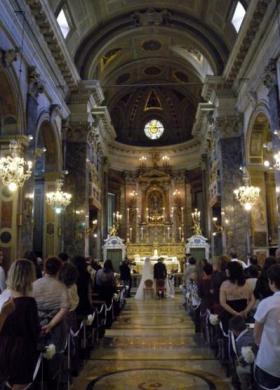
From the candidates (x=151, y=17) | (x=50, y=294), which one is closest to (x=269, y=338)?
(x=50, y=294)

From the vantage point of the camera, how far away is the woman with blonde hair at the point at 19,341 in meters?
2.94

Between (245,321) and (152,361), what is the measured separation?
1853 mm

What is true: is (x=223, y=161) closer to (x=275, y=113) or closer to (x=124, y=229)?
(x=275, y=113)

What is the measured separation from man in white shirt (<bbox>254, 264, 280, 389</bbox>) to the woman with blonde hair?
65.4 inches

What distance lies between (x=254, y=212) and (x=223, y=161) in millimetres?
2525

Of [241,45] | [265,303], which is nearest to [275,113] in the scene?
[241,45]

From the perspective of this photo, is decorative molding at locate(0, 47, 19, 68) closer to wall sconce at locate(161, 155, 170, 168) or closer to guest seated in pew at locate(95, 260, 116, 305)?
guest seated in pew at locate(95, 260, 116, 305)

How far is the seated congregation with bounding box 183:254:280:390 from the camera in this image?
2.96 m

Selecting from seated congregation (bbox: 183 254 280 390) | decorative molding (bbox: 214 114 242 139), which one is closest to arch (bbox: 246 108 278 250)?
decorative molding (bbox: 214 114 242 139)

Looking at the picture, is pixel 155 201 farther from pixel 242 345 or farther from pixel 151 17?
pixel 242 345

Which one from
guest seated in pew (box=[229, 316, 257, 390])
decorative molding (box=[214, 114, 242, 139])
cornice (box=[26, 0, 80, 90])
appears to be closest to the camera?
guest seated in pew (box=[229, 316, 257, 390])

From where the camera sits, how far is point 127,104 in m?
27.2

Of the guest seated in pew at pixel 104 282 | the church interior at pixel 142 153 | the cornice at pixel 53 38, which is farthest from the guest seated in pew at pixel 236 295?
the cornice at pixel 53 38

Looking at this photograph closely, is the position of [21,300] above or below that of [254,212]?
below
